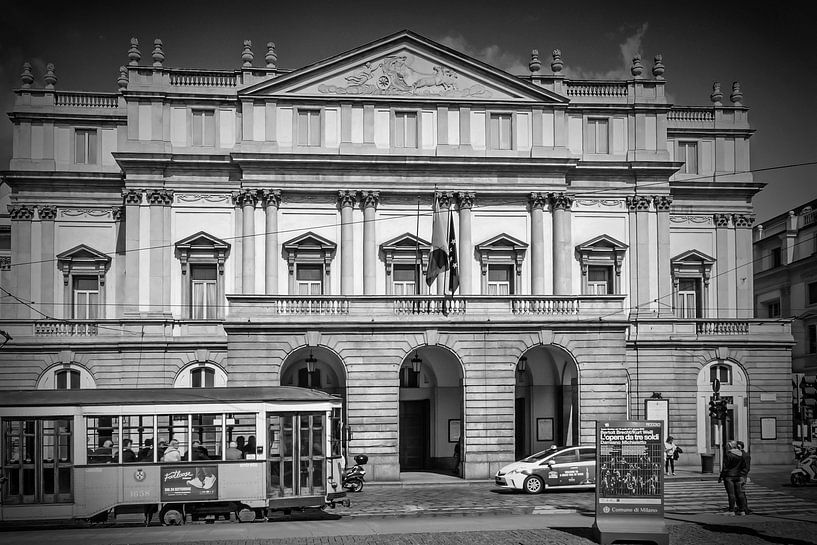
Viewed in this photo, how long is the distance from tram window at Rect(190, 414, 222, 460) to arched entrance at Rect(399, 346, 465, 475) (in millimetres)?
17498

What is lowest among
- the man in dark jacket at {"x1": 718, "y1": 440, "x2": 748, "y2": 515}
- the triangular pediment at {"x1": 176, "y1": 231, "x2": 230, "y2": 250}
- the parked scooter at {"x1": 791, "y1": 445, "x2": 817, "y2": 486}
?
the parked scooter at {"x1": 791, "y1": 445, "x2": 817, "y2": 486}

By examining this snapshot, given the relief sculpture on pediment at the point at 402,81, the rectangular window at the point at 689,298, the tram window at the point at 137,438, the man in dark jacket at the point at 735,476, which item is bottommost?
the man in dark jacket at the point at 735,476

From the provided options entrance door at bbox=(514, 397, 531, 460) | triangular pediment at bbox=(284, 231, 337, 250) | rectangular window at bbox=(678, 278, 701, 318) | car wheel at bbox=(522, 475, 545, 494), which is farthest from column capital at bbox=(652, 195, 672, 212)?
car wheel at bbox=(522, 475, 545, 494)

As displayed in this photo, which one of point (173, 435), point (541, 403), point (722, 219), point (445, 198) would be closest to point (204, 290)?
point (445, 198)

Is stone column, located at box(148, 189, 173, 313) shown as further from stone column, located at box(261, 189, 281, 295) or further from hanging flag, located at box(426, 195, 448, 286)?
hanging flag, located at box(426, 195, 448, 286)

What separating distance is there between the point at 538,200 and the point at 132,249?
63.4 ft

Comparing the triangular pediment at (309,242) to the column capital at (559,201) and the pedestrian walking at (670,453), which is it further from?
the pedestrian walking at (670,453)

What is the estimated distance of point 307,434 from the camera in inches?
1030

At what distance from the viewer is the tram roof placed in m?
24.8

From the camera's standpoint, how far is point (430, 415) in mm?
43344

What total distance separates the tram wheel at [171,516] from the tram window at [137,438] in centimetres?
141

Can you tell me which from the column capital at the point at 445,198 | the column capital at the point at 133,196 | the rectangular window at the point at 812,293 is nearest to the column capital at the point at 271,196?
the column capital at the point at 133,196

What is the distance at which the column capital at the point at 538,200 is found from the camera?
46.5 metres

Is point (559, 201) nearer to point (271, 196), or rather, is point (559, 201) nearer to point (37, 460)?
point (271, 196)
